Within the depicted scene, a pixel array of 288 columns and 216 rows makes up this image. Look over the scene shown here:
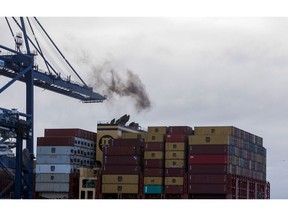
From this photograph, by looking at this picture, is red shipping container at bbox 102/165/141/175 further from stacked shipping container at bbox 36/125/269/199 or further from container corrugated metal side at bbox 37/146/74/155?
container corrugated metal side at bbox 37/146/74/155

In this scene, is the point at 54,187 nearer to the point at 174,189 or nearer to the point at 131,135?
the point at 131,135

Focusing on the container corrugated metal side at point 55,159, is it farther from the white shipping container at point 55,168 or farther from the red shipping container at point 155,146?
the red shipping container at point 155,146

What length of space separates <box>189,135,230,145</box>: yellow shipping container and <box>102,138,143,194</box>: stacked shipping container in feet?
13.1

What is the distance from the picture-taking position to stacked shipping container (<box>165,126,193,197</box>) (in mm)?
44219

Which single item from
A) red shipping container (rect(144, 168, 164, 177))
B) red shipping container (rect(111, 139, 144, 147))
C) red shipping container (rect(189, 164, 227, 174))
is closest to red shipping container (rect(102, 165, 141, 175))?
red shipping container (rect(144, 168, 164, 177))

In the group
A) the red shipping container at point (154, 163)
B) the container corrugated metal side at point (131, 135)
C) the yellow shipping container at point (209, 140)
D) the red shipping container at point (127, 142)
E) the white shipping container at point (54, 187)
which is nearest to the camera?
the yellow shipping container at point (209, 140)

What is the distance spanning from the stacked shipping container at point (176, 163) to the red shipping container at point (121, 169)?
2.09 m

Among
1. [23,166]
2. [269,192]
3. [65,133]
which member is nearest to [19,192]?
[23,166]

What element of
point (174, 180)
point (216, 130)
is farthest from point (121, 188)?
point (216, 130)

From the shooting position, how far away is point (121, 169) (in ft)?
149

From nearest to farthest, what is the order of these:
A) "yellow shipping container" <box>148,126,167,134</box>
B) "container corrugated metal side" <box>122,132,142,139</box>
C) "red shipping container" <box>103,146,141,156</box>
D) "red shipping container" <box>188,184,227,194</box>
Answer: "red shipping container" <box>188,184,227,194</box>, "red shipping container" <box>103,146,141,156</box>, "yellow shipping container" <box>148,126,167,134</box>, "container corrugated metal side" <box>122,132,142,139</box>

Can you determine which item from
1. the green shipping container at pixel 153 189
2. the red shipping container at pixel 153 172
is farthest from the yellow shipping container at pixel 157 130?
the green shipping container at pixel 153 189

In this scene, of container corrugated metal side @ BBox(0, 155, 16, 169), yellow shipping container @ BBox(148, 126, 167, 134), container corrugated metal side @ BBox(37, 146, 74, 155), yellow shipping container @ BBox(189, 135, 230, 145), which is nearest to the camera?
yellow shipping container @ BBox(189, 135, 230, 145)

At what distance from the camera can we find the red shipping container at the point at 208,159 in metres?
43.6
